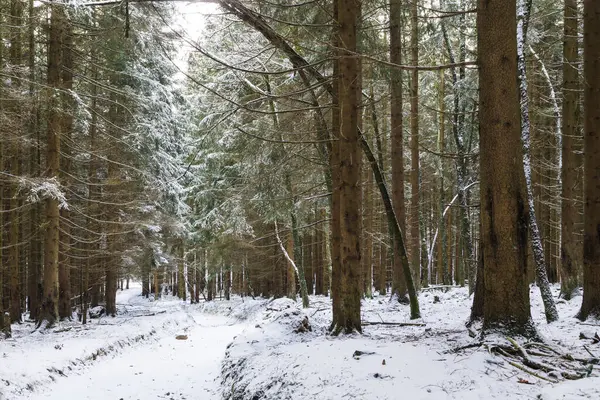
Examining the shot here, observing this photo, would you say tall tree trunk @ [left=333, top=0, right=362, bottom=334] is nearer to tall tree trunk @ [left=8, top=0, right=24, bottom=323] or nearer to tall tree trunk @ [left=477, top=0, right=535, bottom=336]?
tall tree trunk @ [left=477, top=0, right=535, bottom=336]

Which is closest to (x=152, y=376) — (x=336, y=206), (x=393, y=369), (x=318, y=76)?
(x=336, y=206)

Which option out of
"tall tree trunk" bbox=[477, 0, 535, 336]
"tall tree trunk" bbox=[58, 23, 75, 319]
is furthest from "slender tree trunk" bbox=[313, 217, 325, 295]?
"tall tree trunk" bbox=[477, 0, 535, 336]

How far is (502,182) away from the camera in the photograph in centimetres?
482

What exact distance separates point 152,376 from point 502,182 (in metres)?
8.21

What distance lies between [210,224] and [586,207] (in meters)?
19.2

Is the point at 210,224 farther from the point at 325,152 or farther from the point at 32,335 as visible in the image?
the point at 325,152

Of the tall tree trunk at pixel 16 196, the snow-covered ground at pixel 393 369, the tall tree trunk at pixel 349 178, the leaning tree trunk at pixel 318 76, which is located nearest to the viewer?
the snow-covered ground at pixel 393 369

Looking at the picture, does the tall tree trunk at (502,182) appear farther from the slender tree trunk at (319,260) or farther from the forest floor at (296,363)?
the slender tree trunk at (319,260)

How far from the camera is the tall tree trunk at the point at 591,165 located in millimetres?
6738

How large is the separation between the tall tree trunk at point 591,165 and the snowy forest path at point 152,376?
6496 millimetres

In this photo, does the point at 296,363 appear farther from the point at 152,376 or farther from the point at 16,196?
the point at 16,196

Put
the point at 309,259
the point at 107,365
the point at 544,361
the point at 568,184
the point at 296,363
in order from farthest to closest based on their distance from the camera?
1. the point at 309,259
2. the point at 107,365
3. the point at 568,184
4. the point at 296,363
5. the point at 544,361

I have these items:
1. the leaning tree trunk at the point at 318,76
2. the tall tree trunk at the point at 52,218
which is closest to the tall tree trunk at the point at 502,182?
the leaning tree trunk at the point at 318,76

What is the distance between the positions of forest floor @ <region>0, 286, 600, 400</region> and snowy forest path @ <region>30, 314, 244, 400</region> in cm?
2
